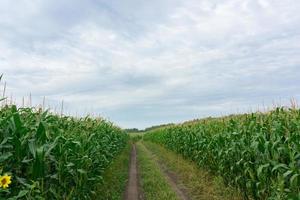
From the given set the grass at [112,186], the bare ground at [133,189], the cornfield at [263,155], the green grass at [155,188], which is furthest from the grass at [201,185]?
the grass at [112,186]

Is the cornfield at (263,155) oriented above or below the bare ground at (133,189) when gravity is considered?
above

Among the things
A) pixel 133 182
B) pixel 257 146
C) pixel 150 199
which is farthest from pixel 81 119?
pixel 257 146

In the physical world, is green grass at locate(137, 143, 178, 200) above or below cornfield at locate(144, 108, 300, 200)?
below

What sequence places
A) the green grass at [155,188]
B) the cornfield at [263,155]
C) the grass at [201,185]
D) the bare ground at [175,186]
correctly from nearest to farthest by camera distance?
the cornfield at [263,155] → the grass at [201,185] → the green grass at [155,188] → the bare ground at [175,186]

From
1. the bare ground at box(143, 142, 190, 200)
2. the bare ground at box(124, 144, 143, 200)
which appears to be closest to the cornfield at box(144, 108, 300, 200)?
the bare ground at box(143, 142, 190, 200)

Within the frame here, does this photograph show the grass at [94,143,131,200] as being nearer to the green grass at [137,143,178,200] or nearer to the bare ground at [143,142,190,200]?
the green grass at [137,143,178,200]

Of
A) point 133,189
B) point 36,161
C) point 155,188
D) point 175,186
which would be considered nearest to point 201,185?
point 175,186

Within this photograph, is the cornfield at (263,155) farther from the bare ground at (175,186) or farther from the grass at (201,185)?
the bare ground at (175,186)

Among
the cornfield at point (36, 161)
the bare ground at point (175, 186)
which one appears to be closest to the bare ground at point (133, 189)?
the bare ground at point (175, 186)

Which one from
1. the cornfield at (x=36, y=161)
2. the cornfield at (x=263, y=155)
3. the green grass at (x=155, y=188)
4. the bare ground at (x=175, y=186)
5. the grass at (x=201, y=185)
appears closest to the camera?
the cornfield at (x=36, y=161)

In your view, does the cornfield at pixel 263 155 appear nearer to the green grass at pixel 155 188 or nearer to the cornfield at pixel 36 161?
the green grass at pixel 155 188

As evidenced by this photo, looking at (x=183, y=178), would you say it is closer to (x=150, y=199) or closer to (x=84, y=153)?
(x=150, y=199)

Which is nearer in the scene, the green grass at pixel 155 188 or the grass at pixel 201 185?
the grass at pixel 201 185

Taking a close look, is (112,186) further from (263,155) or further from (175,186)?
(263,155)
